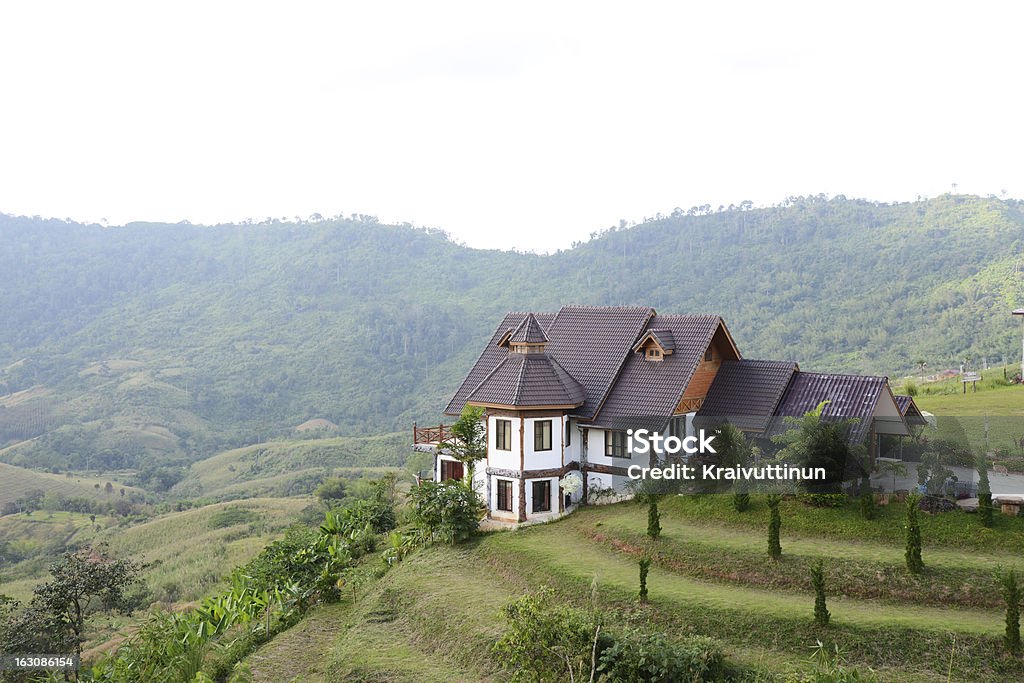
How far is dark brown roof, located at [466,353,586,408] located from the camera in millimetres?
24391

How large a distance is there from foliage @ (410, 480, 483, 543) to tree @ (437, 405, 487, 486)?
1255mm

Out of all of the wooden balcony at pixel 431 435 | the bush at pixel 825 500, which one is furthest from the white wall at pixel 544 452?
the bush at pixel 825 500

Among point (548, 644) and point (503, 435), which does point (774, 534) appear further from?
point (503, 435)

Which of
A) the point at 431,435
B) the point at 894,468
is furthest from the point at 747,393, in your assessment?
the point at 431,435

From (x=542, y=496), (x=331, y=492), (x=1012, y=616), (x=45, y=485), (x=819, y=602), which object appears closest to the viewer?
(x=1012, y=616)

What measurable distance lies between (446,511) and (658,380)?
775cm

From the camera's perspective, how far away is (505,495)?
24.8 m

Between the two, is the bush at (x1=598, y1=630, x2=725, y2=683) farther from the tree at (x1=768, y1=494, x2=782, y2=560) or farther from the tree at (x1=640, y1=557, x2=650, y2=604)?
the tree at (x1=768, y1=494, x2=782, y2=560)

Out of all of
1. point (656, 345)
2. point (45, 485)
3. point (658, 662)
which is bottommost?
point (45, 485)

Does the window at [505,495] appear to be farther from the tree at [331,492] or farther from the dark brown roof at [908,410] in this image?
the tree at [331,492]

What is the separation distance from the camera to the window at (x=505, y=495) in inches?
971

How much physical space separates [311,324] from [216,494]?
42.9 m

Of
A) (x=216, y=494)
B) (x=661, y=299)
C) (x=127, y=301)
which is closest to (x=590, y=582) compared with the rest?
(x=216, y=494)

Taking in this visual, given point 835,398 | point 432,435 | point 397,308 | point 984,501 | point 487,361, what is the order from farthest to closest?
point 397,308
point 487,361
point 432,435
point 835,398
point 984,501
